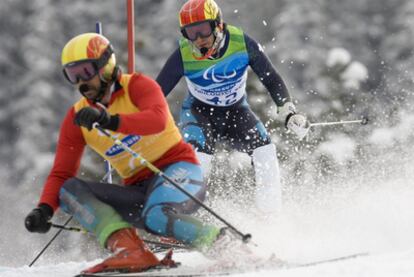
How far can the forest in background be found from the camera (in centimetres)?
2416

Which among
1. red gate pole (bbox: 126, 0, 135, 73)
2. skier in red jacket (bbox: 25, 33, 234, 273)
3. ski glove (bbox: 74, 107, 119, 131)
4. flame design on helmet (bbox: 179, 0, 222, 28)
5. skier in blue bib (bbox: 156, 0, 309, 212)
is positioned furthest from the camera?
red gate pole (bbox: 126, 0, 135, 73)

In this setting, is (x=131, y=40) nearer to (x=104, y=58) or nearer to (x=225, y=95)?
(x=225, y=95)

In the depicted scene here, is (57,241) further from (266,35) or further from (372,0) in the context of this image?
(372,0)

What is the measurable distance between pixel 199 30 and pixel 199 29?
0.01 m

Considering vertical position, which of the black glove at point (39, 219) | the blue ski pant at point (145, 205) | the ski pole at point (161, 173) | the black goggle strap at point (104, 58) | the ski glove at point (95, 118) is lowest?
the black glove at point (39, 219)

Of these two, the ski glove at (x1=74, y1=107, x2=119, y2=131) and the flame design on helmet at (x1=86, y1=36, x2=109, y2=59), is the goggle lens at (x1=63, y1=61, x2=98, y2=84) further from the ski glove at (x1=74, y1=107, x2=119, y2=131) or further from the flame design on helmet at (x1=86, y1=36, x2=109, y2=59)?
the ski glove at (x1=74, y1=107, x2=119, y2=131)

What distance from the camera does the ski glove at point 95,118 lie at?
174 inches

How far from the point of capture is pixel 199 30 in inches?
261

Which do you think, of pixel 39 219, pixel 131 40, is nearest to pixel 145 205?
pixel 39 219

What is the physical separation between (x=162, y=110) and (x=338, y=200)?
14.8 ft

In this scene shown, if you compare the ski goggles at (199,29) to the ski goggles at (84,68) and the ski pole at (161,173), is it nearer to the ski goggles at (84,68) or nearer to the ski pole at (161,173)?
the ski goggles at (84,68)

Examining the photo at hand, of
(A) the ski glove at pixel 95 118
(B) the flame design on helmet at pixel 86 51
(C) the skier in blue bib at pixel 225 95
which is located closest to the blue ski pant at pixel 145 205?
(A) the ski glove at pixel 95 118

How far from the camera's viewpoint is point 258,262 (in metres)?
4.71

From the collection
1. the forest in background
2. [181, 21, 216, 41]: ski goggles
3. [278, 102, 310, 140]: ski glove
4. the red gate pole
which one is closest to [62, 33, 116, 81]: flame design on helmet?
[181, 21, 216, 41]: ski goggles
